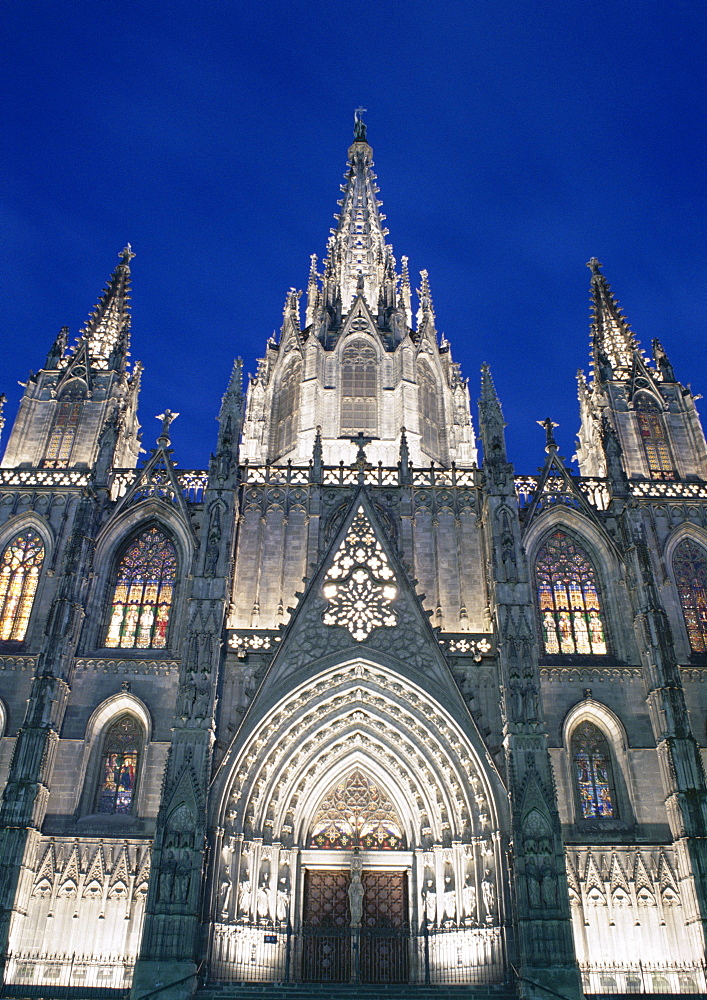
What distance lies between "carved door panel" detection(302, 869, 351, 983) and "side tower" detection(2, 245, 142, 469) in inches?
592

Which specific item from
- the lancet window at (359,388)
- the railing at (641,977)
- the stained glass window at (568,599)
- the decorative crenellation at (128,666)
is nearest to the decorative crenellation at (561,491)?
the stained glass window at (568,599)

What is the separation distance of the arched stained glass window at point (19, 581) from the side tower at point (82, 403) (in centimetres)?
317

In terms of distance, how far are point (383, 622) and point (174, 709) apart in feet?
21.2

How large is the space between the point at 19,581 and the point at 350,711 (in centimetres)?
1134

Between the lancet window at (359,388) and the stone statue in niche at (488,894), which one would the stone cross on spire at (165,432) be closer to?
the lancet window at (359,388)

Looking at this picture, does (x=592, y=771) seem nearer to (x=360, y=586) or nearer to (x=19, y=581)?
(x=360, y=586)

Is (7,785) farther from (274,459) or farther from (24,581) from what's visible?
(274,459)

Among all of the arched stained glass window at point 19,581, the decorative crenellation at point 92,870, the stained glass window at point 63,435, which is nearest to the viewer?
the decorative crenellation at point 92,870

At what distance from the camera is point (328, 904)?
21688mm

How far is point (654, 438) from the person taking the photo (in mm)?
29297

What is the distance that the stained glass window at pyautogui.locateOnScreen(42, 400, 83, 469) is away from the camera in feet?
91.6

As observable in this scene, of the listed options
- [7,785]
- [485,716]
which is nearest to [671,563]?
[485,716]

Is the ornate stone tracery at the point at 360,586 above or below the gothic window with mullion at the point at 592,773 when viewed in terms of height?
above

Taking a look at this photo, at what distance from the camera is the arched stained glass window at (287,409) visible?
3184 centimetres
